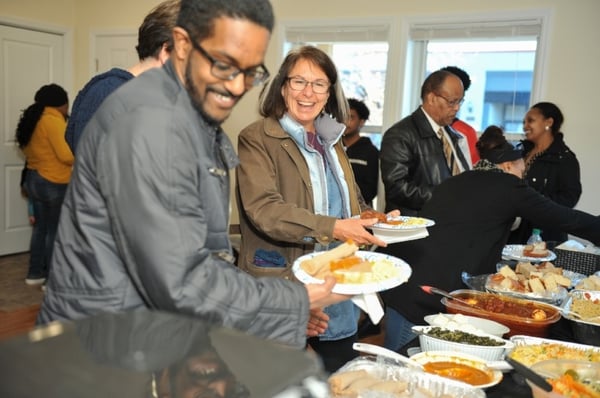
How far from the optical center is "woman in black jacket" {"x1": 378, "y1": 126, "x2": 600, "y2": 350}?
220cm

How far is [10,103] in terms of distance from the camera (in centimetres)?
532

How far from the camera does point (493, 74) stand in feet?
14.3

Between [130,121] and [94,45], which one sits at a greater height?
[94,45]

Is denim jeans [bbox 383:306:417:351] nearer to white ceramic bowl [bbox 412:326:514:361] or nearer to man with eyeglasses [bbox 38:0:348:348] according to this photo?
white ceramic bowl [bbox 412:326:514:361]

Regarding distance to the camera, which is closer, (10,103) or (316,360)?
(316,360)

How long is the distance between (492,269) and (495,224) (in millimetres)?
193

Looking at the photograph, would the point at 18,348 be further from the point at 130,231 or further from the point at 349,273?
the point at 349,273

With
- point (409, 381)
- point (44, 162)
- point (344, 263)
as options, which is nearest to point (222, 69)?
point (344, 263)

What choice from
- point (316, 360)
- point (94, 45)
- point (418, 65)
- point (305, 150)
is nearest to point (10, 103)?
point (94, 45)

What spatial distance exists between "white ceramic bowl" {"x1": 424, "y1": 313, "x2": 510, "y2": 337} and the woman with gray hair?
295 mm

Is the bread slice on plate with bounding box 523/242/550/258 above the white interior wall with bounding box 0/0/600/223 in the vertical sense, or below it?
below

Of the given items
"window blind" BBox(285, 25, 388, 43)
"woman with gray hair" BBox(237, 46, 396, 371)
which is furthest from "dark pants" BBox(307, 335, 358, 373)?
"window blind" BBox(285, 25, 388, 43)

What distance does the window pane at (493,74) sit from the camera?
167 inches

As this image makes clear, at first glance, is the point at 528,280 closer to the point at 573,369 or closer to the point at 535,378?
the point at 573,369
